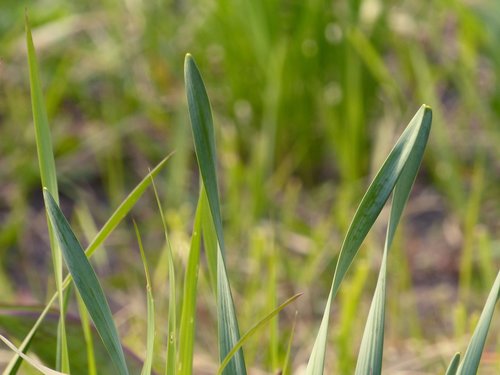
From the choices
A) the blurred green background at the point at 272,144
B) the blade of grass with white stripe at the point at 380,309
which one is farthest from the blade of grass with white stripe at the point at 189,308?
the blurred green background at the point at 272,144

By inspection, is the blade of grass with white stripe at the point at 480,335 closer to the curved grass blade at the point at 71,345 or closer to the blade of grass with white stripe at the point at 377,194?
the blade of grass with white stripe at the point at 377,194

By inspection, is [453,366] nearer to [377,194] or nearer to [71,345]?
[377,194]

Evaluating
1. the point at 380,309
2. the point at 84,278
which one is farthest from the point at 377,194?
the point at 84,278

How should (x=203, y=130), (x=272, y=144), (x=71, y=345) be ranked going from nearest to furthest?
(x=203, y=130), (x=71, y=345), (x=272, y=144)

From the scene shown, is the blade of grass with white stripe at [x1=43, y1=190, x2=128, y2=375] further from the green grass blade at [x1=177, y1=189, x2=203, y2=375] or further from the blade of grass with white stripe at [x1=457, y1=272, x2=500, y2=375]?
the blade of grass with white stripe at [x1=457, y1=272, x2=500, y2=375]

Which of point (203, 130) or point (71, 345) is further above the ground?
point (203, 130)

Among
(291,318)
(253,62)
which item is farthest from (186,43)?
(291,318)
